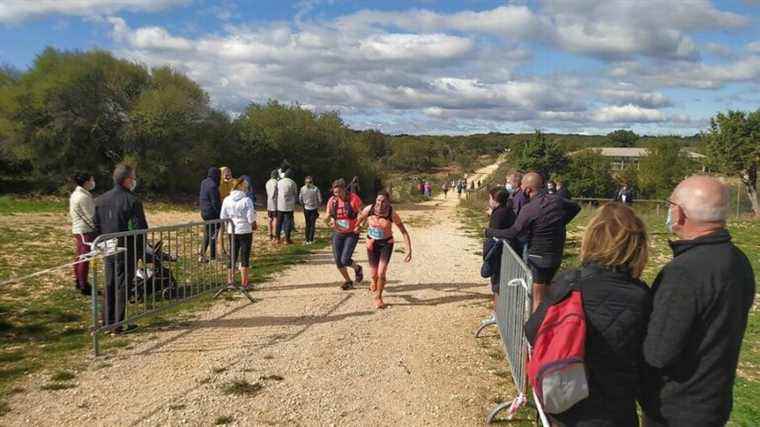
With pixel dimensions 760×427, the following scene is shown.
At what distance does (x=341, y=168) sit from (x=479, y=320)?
2467cm

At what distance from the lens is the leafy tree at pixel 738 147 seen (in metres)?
33.6

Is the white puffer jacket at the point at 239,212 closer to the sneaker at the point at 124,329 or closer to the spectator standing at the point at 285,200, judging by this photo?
the sneaker at the point at 124,329

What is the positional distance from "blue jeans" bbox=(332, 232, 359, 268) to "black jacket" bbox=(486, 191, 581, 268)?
2.66 m

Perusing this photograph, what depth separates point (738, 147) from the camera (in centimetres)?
3416

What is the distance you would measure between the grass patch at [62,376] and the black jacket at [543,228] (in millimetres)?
4339

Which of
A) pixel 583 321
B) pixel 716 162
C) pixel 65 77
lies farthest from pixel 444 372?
pixel 716 162

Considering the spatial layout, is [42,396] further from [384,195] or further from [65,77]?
[65,77]

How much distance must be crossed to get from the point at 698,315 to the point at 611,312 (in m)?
0.32

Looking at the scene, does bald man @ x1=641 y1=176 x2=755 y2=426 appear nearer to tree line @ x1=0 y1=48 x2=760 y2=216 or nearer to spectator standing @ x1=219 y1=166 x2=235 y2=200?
spectator standing @ x1=219 y1=166 x2=235 y2=200

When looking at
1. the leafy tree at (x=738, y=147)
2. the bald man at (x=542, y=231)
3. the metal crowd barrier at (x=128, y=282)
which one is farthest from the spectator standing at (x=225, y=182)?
the leafy tree at (x=738, y=147)

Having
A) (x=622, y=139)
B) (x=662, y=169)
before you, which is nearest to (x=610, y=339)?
(x=662, y=169)

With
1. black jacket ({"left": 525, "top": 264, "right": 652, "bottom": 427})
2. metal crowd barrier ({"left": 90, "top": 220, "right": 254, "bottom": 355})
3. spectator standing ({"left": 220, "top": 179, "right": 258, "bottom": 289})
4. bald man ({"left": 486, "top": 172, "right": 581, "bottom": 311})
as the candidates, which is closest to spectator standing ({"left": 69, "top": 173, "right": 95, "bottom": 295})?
metal crowd barrier ({"left": 90, "top": 220, "right": 254, "bottom": 355})

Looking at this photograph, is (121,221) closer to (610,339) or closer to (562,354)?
(562,354)

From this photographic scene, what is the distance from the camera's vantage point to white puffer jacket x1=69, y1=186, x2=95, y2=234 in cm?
719
